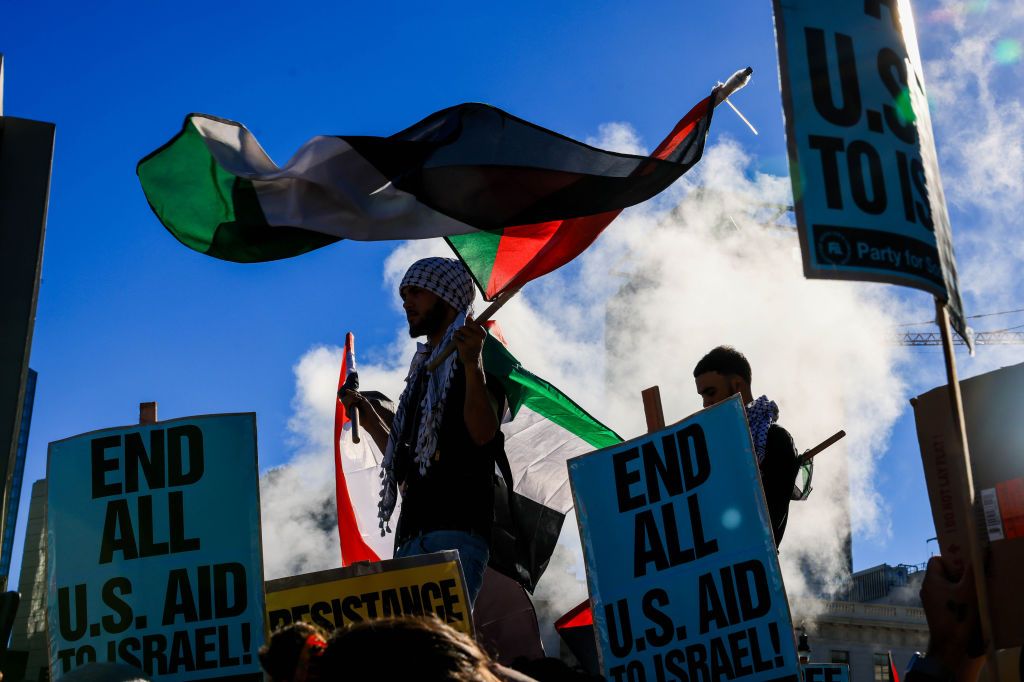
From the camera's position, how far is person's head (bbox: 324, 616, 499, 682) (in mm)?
1268

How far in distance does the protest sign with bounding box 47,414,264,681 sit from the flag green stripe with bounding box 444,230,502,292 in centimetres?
118

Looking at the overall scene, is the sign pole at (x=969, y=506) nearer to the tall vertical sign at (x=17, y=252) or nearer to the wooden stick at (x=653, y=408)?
the wooden stick at (x=653, y=408)

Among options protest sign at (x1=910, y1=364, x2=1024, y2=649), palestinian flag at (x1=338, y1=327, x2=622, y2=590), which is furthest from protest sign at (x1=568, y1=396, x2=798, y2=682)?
palestinian flag at (x1=338, y1=327, x2=622, y2=590)

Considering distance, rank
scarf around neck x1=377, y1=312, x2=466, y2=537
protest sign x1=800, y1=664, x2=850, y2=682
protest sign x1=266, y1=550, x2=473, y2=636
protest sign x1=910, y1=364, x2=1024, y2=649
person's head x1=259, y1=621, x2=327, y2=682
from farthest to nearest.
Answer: protest sign x1=800, y1=664, x2=850, y2=682, scarf around neck x1=377, y1=312, x2=466, y2=537, protest sign x1=266, y1=550, x2=473, y2=636, protest sign x1=910, y1=364, x2=1024, y2=649, person's head x1=259, y1=621, x2=327, y2=682

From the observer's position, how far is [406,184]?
4355 millimetres

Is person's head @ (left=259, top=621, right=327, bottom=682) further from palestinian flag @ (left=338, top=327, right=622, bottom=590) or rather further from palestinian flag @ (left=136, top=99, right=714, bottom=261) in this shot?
palestinian flag @ (left=338, top=327, right=622, bottom=590)

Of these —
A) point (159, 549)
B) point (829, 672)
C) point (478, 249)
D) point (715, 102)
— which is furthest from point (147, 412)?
point (829, 672)

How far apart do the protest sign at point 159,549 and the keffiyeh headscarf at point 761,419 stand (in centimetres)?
170

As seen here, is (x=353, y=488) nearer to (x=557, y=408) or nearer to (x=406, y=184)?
(x=557, y=408)

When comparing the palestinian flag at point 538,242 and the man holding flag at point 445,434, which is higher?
the palestinian flag at point 538,242

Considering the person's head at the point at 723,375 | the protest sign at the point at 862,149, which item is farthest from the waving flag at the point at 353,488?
the protest sign at the point at 862,149

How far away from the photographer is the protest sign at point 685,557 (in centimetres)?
331

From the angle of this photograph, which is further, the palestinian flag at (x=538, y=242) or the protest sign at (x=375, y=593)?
the palestinian flag at (x=538, y=242)

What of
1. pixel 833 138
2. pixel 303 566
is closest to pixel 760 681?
pixel 833 138
